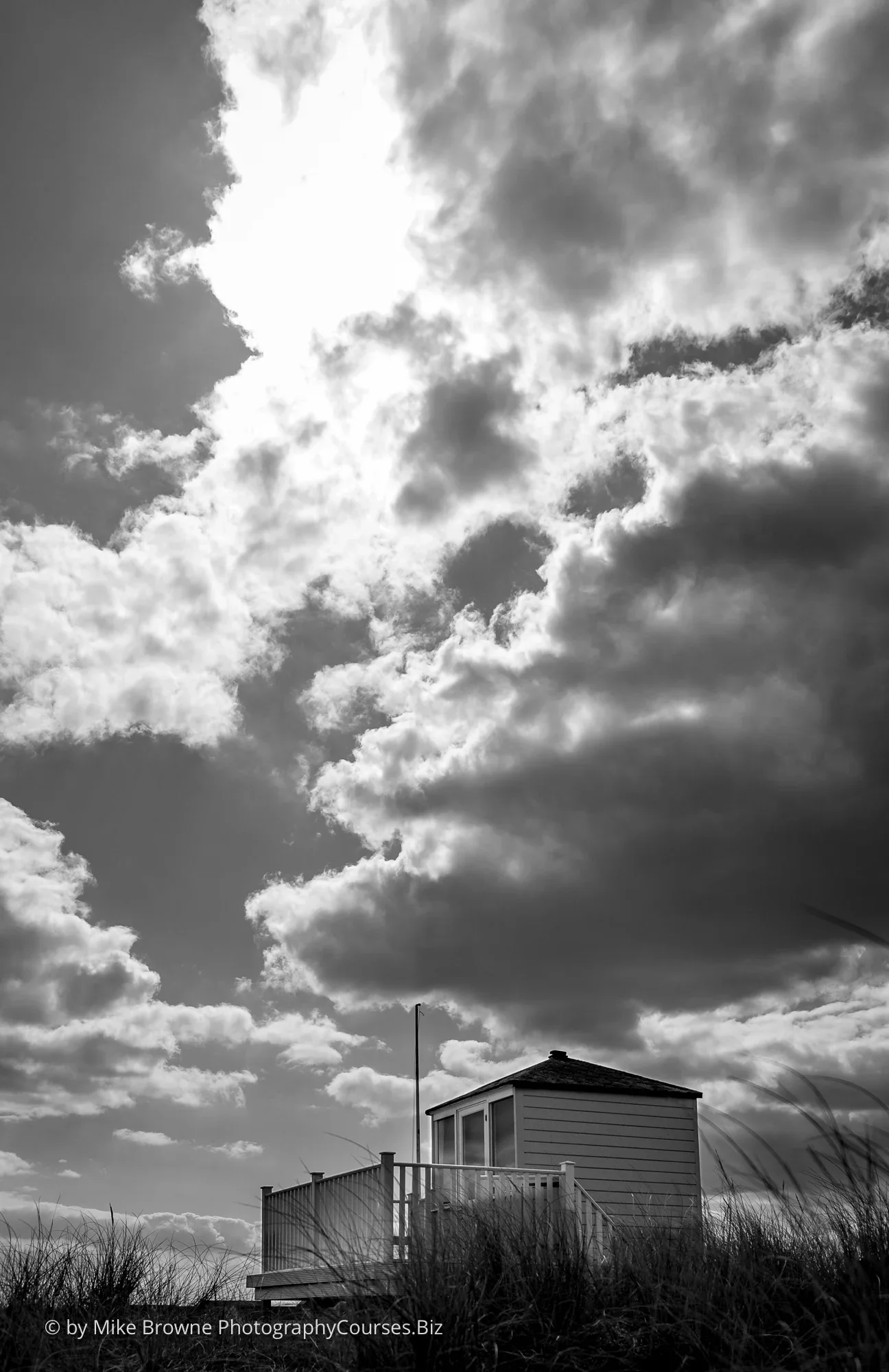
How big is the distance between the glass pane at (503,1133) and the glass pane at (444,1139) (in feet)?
4.70

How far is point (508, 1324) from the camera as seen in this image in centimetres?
582

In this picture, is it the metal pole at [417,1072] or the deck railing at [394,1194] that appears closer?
the deck railing at [394,1194]

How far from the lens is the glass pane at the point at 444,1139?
64.4ft

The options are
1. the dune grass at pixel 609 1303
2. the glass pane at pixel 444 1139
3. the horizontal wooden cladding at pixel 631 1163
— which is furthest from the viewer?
the glass pane at pixel 444 1139

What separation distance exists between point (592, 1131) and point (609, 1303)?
12.5 meters

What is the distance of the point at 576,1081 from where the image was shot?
1842 centimetres

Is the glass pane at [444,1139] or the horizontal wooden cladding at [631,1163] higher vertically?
the glass pane at [444,1139]

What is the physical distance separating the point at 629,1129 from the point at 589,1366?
45.6 ft

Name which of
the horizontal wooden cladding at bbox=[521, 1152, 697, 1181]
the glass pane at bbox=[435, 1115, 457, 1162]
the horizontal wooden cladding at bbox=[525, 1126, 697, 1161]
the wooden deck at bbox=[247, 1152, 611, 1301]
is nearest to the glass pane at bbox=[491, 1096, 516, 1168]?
the horizontal wooden cladding at bbox=[525, 1126, 697, 1161]

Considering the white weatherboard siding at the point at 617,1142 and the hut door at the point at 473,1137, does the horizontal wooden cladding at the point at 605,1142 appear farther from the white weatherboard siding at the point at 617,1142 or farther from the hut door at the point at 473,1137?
the hut door at the point at 473,1137

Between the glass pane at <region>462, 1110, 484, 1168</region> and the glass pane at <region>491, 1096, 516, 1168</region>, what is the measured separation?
1.20 feet

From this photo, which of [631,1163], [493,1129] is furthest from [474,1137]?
[631,1163]

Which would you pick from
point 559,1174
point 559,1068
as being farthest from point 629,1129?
point 559,1174

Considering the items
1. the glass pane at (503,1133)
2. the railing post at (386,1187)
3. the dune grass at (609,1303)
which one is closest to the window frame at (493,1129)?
the glass pane at (503,1133)
